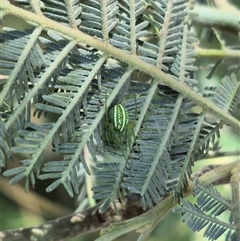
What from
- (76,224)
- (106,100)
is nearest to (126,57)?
(106,100)

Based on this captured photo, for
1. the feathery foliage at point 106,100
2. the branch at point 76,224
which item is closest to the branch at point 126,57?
the feathery foliage at point 106,100

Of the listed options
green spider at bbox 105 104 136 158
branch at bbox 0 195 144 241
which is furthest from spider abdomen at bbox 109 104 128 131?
branch at bbox 0 195 144 241

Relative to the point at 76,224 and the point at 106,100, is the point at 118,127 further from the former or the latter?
the point at 76,224

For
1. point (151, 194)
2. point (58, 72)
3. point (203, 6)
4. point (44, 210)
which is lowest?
point (44, 210)

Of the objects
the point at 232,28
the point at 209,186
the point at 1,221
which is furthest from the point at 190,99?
the point at 1,221

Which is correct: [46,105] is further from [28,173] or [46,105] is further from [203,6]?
[203,6]

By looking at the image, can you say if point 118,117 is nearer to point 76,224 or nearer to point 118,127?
point 118,127

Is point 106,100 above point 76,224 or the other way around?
above

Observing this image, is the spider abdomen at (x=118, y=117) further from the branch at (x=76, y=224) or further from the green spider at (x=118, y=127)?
the branch at (x=76, y=224)
